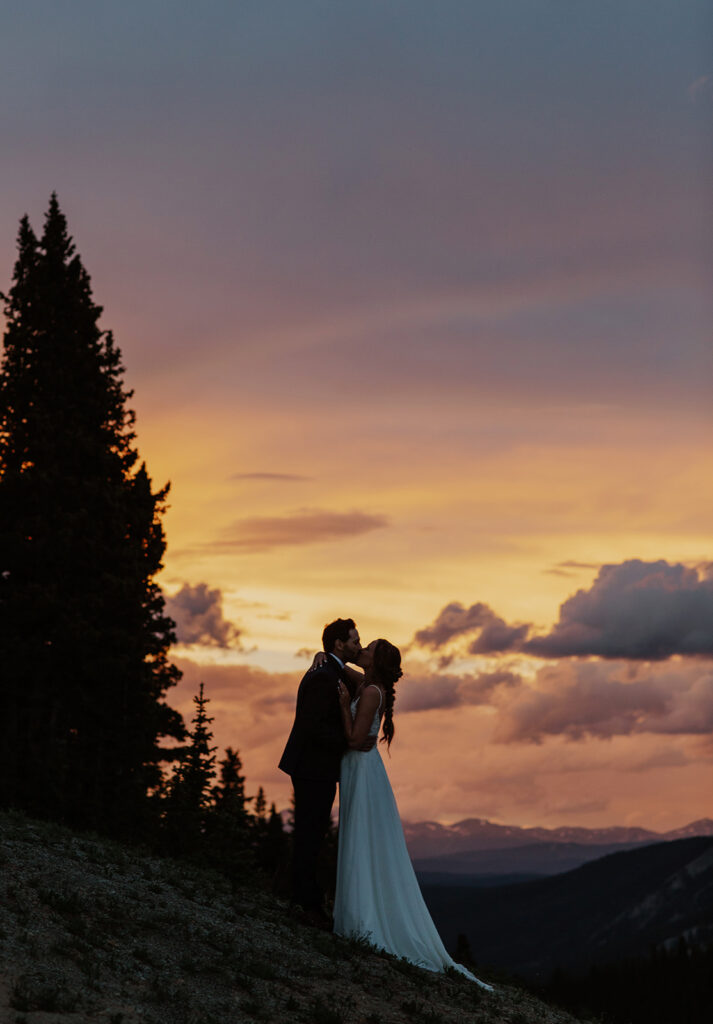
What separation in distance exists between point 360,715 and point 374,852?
1.93 metres

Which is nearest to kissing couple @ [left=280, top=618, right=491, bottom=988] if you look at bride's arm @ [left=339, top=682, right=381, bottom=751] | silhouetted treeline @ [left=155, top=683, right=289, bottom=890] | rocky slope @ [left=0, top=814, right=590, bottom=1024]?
bride's arm @ [left=339, top=682, right=381, bottom=751]

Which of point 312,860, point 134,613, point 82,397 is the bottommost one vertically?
point 312,860

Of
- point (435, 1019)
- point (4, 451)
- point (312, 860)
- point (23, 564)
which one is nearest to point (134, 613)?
point (23, 564)

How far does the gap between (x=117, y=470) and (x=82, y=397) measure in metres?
2.72

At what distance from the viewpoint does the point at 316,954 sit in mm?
A: 13430

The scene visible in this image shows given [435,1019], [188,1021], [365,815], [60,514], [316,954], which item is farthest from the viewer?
[60,514]

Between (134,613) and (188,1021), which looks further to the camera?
(134,613)

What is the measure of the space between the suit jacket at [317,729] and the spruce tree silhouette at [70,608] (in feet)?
68.1

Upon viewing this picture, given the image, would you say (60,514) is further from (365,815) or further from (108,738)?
(365,815)

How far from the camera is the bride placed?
14.0 m

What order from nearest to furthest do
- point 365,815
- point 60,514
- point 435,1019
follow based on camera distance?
point 435,1019 → point 365,815 → point 60,514

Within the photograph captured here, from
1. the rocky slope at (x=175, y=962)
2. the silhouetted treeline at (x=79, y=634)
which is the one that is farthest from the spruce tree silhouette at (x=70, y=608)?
the rocky slope at (x=175, y=962)

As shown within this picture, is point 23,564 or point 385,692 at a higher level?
point 23,564

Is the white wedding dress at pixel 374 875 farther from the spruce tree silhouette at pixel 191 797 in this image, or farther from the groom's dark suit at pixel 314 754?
the spruce tree silhouette at pixel 191 797
